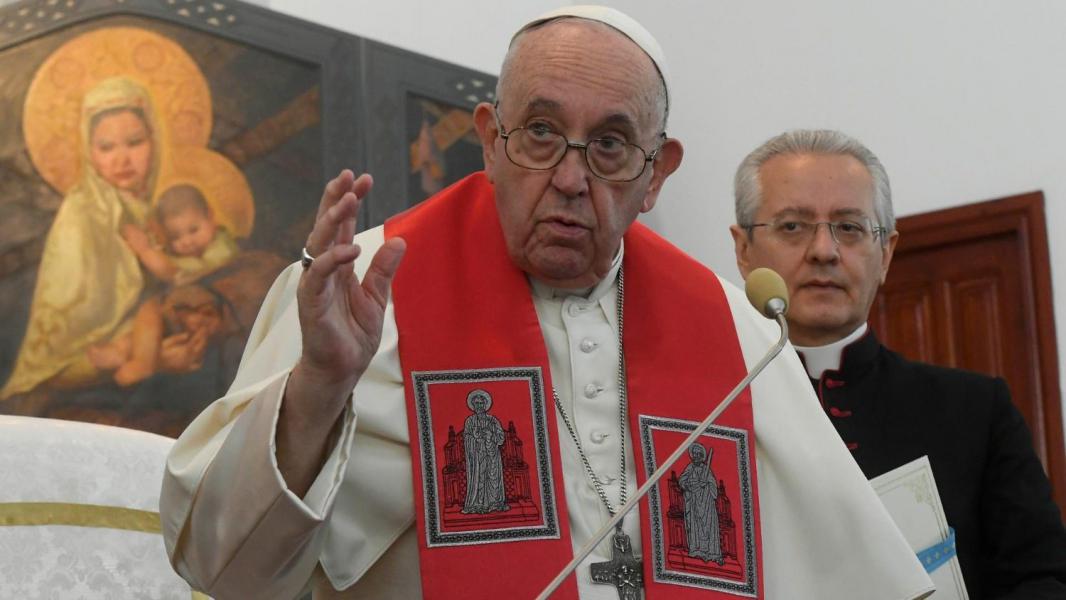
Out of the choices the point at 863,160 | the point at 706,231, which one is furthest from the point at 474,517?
the point at 706,231

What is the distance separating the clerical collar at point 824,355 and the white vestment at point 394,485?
642mm

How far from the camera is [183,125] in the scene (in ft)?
25.6

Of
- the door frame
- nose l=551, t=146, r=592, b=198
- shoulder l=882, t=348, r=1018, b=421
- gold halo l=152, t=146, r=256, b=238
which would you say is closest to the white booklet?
shoulder l=882, t=348, r=1018, b=421

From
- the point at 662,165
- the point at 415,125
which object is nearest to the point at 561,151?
the point at 662,165

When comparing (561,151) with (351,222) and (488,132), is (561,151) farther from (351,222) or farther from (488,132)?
(351,222)

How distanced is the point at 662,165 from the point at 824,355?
39.1 inches

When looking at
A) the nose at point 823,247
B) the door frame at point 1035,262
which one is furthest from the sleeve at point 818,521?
the door frame at point 1035,262

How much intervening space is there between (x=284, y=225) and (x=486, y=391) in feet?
17.9

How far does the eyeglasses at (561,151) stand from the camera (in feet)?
9.09

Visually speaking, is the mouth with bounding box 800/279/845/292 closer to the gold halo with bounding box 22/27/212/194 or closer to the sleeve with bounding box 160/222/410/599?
the sleeve with bounding box 160/222/410/599

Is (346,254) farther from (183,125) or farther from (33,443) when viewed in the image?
(183,125)

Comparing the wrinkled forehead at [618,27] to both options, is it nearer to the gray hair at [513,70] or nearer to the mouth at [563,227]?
the gray hair at [513,70]

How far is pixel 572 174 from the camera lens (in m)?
2.73

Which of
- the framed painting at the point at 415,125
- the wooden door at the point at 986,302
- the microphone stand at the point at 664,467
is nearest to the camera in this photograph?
the microphone stand at the point at 664,467
